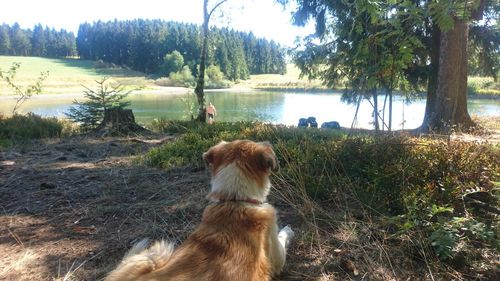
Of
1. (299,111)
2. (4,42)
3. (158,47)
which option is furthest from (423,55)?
(4,42)

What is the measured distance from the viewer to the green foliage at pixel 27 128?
9.88 meters

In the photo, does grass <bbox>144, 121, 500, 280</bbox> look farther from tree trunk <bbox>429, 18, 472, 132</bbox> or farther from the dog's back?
tree trunk <bbox>429, 18, 472, 132</bbox>

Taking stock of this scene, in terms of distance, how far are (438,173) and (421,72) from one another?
12.8 metres

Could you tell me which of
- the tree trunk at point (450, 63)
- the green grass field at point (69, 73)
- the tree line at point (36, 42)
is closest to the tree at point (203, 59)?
the tree trunk at point (450, 63)

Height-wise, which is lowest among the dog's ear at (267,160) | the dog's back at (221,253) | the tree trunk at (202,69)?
the dog's back at (221,253)

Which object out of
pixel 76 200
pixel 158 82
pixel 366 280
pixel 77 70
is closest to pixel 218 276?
pixel 366 280

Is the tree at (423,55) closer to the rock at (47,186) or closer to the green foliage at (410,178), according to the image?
the green foliage at (410,178)

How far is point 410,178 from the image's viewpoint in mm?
4152

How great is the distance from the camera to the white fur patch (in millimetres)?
2781

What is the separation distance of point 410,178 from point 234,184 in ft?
7.85

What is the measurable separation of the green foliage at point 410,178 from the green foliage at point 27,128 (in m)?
8.09

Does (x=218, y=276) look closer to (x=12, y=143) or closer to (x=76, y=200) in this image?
(x=76, y=200)

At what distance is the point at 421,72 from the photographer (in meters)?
15.4

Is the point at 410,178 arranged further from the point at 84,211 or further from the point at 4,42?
the point at 4,42
